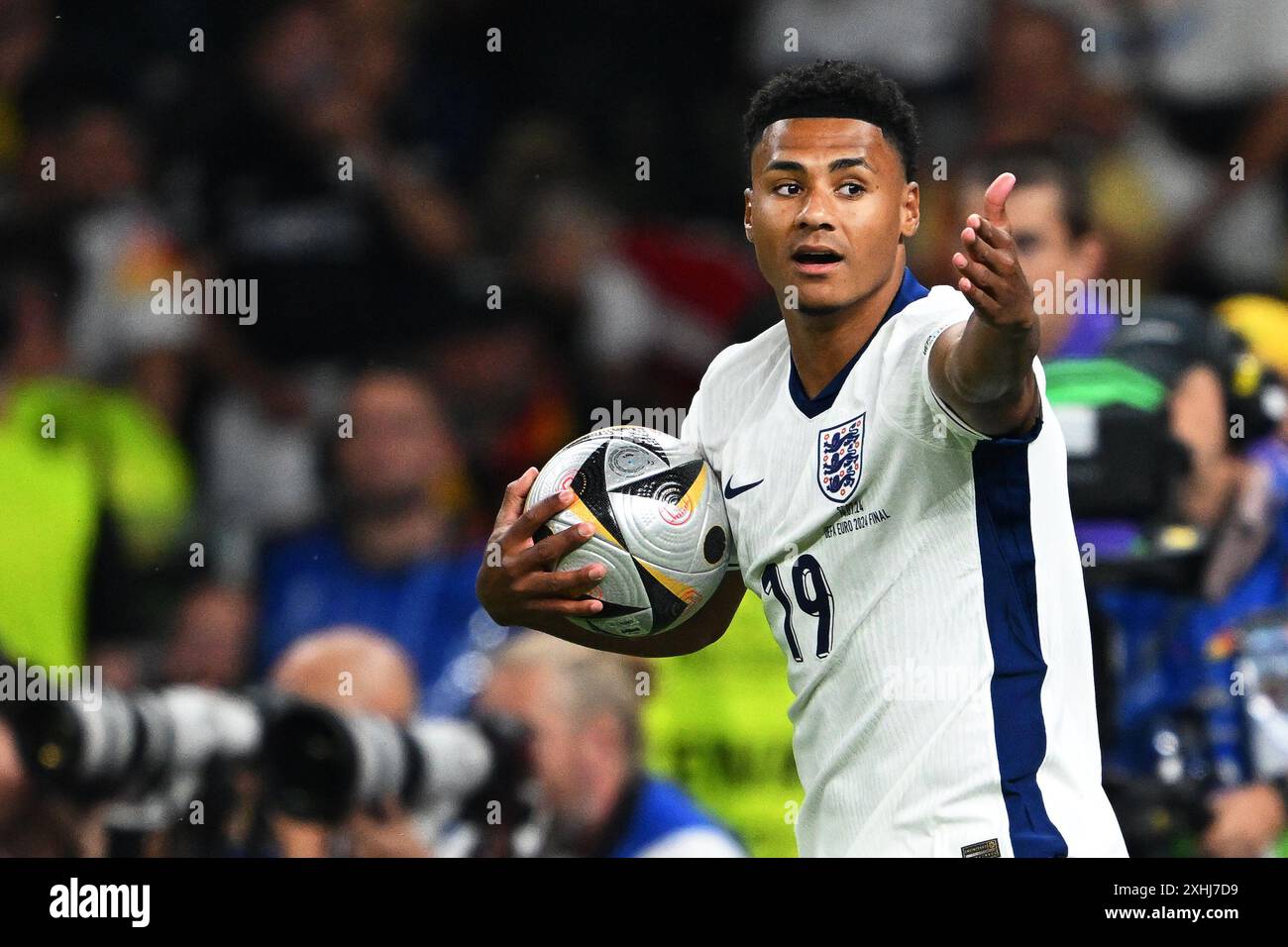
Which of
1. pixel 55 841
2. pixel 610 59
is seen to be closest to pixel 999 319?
pixel 55 841

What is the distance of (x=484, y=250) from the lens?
6.57 meters

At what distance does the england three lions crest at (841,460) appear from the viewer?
3059 millimetres

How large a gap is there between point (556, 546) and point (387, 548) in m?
2.80

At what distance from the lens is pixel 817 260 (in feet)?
10.2

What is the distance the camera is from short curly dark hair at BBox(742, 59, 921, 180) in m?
3.21

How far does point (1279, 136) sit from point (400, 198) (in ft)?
10.4

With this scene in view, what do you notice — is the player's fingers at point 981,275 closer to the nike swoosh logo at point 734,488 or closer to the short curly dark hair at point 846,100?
the short curly dark hair at point 846,100

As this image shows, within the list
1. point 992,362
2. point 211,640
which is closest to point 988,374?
point 992,362

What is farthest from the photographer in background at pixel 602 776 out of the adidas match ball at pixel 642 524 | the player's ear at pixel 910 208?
the player's ear at pixel 910 208

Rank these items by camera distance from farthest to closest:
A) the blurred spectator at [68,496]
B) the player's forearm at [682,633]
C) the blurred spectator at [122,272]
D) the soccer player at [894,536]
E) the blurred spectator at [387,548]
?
the blurred spectator at [122,272]
the blurred spectator at [68,496]
the blurred spectator at [387,548]
the player's forearm at [682,633]
the soccer player at [894,536]

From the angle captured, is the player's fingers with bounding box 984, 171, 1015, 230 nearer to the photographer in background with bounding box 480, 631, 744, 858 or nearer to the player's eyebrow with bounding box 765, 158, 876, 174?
the player's eyebrow with bounding box 765, 158, 876, 174

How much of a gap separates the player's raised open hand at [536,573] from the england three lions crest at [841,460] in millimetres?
441

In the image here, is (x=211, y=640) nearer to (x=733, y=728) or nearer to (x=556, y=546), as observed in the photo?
(x=733, y=728)
